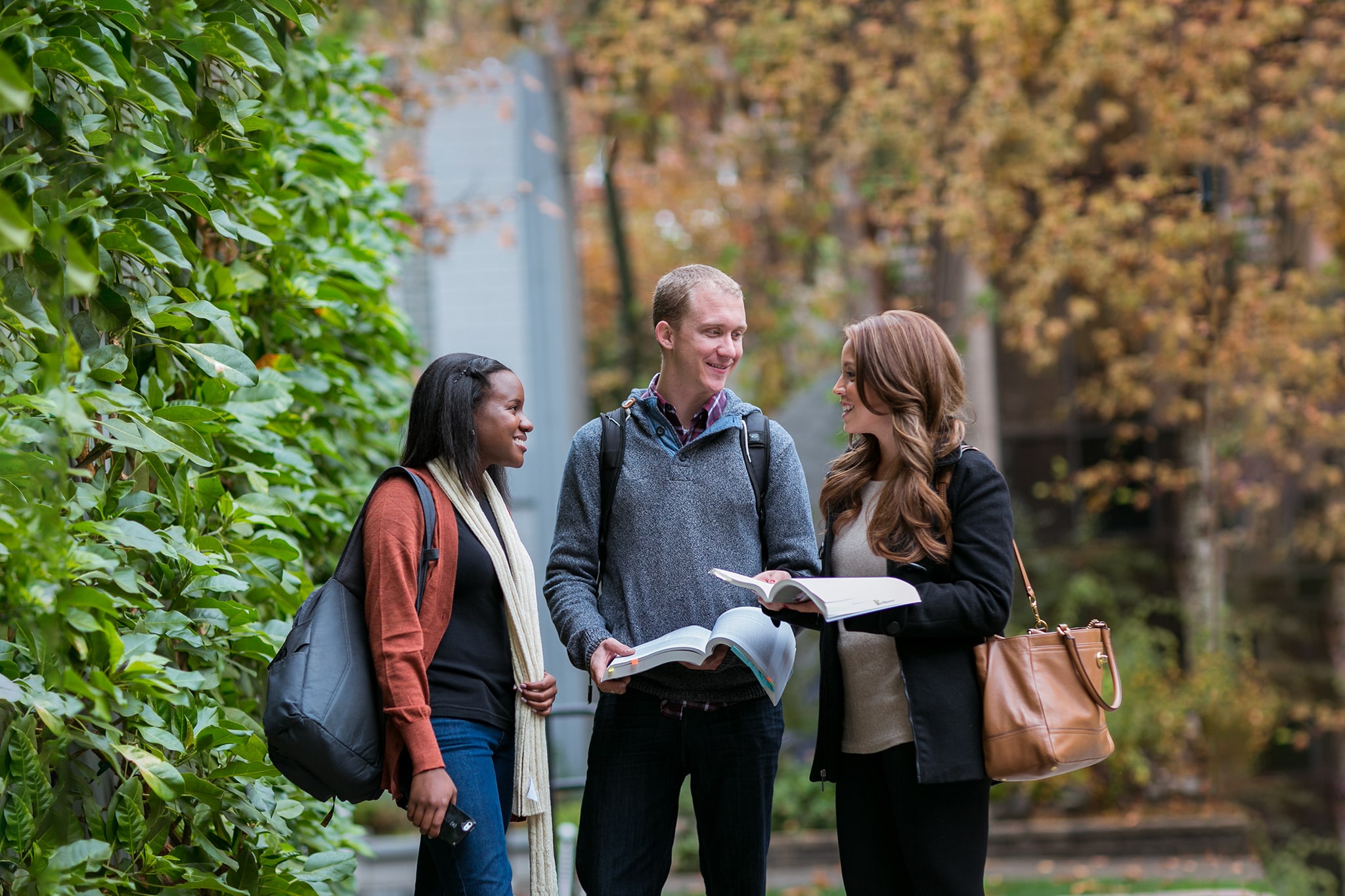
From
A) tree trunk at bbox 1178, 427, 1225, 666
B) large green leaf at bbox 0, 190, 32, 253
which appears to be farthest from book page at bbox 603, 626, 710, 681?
tree trunk at bbox 1178, 427, 1225, 666

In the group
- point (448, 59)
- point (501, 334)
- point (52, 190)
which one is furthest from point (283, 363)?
point (448, 59)

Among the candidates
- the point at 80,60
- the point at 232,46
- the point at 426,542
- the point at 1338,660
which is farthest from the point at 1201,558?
the point at 80,60

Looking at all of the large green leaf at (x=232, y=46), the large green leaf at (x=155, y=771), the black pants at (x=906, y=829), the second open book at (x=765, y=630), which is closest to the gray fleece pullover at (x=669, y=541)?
the second open book at (x=765, y=630)

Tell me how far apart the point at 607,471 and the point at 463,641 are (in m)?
0.59

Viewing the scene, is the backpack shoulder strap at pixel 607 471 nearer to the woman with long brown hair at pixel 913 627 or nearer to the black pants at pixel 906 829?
the woman with long brown hair at pixel 913 627

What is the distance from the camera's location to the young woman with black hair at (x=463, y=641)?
8.77ft

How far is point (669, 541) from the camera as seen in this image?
307cm

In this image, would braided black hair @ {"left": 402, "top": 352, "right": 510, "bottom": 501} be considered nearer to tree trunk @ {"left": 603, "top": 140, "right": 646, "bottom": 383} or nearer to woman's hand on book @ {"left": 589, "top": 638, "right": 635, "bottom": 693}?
woman's hand on book @ {"left": 589, "top": 638, "right": 635, "bottom": 693}

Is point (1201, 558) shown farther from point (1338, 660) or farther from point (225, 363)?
point (225, 363)

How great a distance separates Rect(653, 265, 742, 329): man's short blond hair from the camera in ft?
10.2

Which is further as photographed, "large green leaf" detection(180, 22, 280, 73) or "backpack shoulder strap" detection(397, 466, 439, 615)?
"backpack shoulder strap" detection(397, 466, 439, 615)

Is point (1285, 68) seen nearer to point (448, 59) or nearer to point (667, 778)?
point (448, 59)

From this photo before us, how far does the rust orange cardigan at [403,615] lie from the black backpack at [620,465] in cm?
A: 46

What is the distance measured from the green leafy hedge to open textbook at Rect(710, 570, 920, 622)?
1.21 metres
